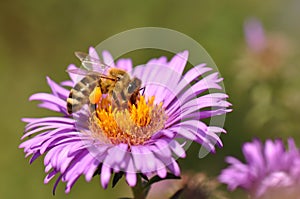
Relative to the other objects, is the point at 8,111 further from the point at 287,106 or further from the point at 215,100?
the point at 215,100

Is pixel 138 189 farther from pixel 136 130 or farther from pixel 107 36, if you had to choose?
pixel 107 36

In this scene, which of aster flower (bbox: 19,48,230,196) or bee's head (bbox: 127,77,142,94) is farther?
bee's head (bbox: 127,77,142,94)

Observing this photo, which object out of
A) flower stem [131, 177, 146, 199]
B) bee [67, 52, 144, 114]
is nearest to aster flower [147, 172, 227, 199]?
flower stem [131, 177, 146, 199]

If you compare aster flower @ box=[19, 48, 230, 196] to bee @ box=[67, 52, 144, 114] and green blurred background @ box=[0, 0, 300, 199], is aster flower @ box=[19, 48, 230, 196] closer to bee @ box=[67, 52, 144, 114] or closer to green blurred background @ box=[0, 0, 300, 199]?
bee @ box=[67, 52, 144, 114]

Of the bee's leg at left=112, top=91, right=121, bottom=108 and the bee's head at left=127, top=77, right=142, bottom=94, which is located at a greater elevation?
the bee's head at left=127, top=77, right=142, bottom=94

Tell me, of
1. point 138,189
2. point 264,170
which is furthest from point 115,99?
point 264,170

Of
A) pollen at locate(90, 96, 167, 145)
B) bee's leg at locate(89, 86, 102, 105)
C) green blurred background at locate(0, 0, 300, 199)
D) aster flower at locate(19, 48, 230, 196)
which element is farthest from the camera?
green blurred background at locate(0, 0, 300, 199)

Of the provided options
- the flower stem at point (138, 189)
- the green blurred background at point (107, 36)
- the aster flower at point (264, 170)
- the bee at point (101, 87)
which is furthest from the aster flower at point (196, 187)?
the green blurred background at point (107, 36)
